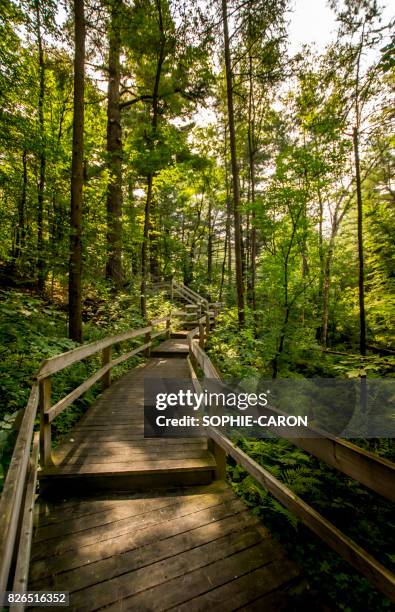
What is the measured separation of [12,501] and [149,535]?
1.50m

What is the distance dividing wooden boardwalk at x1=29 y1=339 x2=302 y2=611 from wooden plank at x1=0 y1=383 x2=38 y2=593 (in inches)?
37.2

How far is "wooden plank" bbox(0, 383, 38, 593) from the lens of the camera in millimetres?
954

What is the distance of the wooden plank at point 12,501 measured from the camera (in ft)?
3.13

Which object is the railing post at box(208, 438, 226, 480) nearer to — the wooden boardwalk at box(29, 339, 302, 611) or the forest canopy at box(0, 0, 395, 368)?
the wooden boardwalk at box(29, 339, 302, 611)

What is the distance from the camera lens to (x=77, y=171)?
588cm

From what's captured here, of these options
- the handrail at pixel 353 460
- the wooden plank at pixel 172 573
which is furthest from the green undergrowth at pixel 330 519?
the handrail at pixel 353 460

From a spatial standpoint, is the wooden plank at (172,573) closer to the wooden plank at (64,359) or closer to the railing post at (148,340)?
the wooden plank at (64,359)

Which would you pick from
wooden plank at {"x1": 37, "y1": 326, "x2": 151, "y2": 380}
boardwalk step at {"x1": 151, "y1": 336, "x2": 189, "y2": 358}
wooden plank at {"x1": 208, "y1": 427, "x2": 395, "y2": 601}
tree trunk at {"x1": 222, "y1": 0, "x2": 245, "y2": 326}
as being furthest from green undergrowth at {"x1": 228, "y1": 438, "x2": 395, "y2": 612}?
tree trunk at {"x1": 222, "y1": 0, "x2": 245, "y2": 326}

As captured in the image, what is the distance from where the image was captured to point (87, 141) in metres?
9.37

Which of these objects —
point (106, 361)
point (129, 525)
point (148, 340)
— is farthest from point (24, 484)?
point (148, 340)

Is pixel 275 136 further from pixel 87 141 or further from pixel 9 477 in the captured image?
pixel 9 477

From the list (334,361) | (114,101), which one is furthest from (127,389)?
(114,101)

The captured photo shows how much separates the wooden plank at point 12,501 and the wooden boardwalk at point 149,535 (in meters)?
0.95

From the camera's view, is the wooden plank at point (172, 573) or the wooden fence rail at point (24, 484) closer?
the wooden fence rail at point (24, 484)
